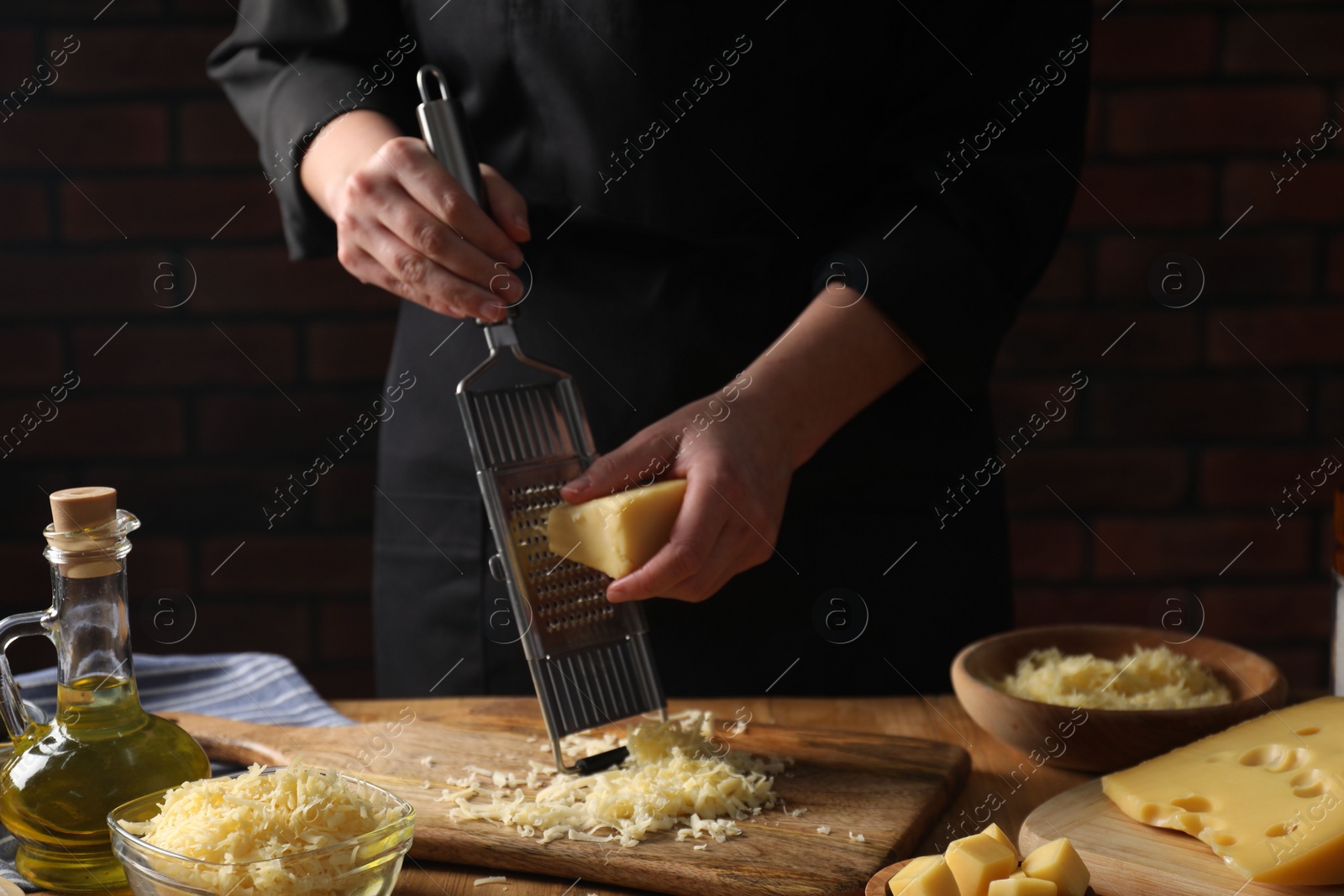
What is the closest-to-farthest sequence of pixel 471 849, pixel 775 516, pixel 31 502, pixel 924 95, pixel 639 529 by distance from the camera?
pixel 471 849, pixel 639 529, pixel 775 516, pixel 924 95, pixel 31 502

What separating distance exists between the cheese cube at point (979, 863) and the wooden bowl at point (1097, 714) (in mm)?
284

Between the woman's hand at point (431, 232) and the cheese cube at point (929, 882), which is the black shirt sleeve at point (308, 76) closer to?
the woman's hand at point (431, 232)

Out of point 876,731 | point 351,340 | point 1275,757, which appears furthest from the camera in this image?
point 351,340

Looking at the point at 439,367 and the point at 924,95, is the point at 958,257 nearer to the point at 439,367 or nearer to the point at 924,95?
the point at 924,95

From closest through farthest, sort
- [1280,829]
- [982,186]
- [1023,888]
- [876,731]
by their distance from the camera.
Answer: [1023,888] < [1280,829] < [876,731] < [982,186]

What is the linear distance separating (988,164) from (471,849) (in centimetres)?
86

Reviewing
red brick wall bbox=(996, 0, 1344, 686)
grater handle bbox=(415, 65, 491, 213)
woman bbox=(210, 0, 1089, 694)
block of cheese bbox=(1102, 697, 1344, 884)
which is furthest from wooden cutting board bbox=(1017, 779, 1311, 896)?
red brick wall bbox=(996, 0, 1344, 686)

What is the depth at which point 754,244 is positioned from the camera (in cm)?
135

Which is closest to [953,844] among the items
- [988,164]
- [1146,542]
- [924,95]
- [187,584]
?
[988,164]

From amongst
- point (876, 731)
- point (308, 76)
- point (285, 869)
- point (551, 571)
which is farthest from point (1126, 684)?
point (308, 76)

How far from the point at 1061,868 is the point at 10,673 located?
72 centimetres

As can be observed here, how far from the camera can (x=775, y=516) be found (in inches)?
45.5

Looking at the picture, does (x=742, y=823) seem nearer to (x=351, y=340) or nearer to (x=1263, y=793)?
(x=1263, y=793)

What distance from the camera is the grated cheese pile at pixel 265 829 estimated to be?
0.75 metres
